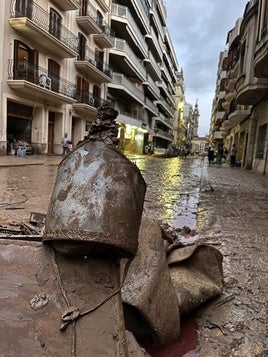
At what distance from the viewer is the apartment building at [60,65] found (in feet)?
56.5

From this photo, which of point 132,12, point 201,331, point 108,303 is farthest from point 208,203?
point 132,12

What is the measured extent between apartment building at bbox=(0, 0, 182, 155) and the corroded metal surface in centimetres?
1437

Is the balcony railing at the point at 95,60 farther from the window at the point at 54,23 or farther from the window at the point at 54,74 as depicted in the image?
the window at the point at 54,23

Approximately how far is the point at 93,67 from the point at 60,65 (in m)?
3.37

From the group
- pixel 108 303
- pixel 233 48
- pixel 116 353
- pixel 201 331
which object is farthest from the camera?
pixel 233 48

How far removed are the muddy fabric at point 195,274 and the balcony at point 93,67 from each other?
23.4 m

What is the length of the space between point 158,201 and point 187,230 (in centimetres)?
218

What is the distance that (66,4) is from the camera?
68.5 ft

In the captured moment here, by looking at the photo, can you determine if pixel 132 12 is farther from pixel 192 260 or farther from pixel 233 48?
pixel 192 260

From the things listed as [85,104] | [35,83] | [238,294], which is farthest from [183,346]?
[85,104]

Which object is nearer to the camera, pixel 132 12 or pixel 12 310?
pixel 12 310

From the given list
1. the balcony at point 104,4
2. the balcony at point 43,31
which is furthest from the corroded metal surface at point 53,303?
the balcony at point 104,4

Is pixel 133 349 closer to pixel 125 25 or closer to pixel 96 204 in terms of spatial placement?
pixel 96 204

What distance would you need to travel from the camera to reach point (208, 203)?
253 inches
